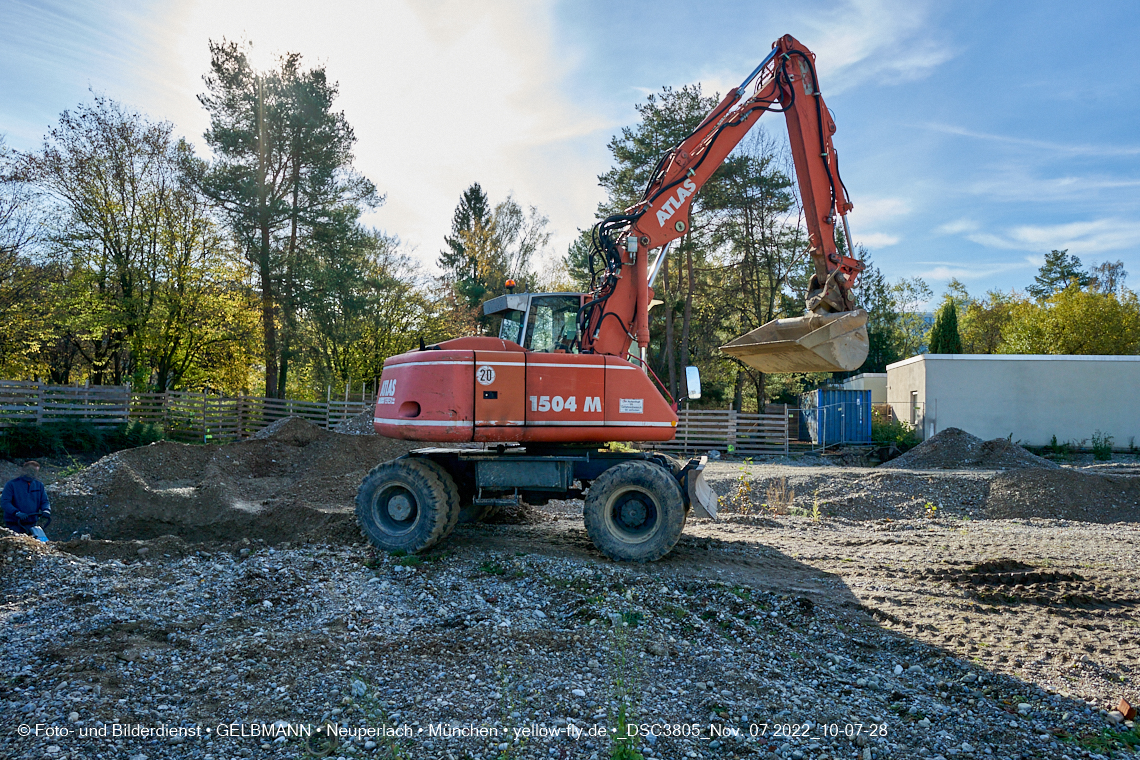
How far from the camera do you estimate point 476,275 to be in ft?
109

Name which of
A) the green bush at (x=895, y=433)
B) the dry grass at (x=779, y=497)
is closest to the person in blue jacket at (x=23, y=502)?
the dry grass at (x=779, y=497)

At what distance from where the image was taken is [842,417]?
77.2ft

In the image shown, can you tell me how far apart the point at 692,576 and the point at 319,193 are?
21.7 metres

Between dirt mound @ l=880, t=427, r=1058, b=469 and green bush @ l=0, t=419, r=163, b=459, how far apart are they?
20701 mm

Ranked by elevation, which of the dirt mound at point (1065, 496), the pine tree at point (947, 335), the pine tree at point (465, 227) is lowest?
the dirt mound at point (1065, 496)

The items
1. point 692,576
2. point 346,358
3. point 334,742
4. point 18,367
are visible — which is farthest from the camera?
point 346,358

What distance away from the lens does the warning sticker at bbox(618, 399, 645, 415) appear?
6.79 meters

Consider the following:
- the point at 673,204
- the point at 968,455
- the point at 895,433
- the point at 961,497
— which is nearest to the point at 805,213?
the point at 673,204

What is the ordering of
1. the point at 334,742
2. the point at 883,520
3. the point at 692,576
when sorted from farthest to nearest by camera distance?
the point at 883,520 < the point at 692,576 < the point at 334,742

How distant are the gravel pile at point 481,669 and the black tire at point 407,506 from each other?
0.73m

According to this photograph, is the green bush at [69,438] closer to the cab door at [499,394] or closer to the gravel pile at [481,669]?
the gravel pile at [481,669]

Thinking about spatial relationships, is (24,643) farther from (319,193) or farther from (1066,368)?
(1066,368)

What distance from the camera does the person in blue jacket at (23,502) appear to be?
7.13m

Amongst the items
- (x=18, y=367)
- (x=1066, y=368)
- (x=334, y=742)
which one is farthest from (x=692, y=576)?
(x=18, y=367)
